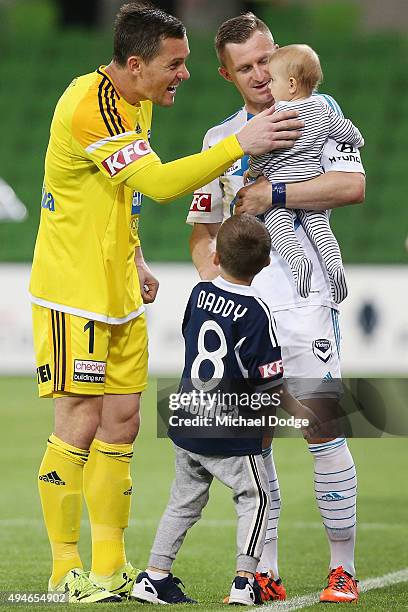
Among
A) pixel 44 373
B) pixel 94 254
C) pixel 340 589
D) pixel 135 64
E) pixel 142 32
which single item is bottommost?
pixel 340 589

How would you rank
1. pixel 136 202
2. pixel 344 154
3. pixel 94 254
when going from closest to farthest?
pixel 94 254 < pixel 344 154 < pixel 136 202

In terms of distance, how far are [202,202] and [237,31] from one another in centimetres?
69

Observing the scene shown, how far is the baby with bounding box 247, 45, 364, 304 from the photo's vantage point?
4.24m

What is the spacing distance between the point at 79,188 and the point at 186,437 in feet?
3.30

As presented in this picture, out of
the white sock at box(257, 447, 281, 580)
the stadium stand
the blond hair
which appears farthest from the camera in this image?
the stadium stand

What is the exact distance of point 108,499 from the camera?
447cm

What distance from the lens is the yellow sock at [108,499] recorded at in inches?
175

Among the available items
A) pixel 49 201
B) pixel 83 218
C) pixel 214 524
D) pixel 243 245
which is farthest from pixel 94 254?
pixel 214 524

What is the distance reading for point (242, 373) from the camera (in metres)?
4.04

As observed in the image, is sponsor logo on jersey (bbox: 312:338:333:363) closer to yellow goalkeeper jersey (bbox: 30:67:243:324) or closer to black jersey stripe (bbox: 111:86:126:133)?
yellow goalkeeper jersey (bbox: 30:67:243:324)

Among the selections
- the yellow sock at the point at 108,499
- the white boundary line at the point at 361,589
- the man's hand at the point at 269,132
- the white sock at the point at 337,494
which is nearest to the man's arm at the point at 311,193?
the man's hand at the point at 269,132

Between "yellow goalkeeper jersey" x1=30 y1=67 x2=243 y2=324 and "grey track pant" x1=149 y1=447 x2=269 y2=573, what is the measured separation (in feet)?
2.18

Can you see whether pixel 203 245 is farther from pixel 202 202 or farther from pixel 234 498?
pixel 234 498

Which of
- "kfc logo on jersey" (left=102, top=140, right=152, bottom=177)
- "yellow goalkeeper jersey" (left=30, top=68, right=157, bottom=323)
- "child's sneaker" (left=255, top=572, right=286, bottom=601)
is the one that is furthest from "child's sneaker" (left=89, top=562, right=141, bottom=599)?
"kfc logo on jersey" (left=102, top=140, right=152, bottom=177)
